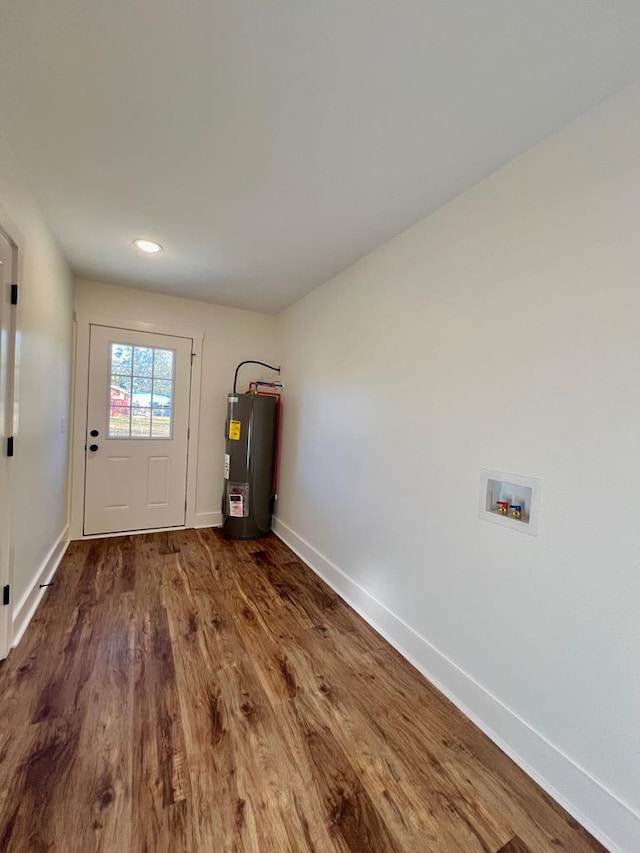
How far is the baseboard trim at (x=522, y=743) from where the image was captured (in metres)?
1.08

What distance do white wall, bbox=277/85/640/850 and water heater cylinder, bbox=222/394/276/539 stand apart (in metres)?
1.50

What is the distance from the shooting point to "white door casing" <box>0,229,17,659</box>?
1.54 meters

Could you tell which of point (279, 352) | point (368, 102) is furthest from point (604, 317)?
point (279, 352)

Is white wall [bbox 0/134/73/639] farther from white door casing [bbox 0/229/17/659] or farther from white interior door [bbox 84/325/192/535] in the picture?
white interior door [bbox 84/325/192/535]

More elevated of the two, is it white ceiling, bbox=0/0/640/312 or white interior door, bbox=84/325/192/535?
white ceiling, bbox=0/0/640/312

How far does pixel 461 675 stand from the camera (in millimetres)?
1581

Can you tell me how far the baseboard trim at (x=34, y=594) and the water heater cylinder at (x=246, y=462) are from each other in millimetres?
1354

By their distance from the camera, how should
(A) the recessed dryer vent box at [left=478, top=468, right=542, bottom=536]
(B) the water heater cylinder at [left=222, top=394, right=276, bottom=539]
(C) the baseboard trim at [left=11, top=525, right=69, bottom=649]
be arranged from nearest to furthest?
(A) the recessed dryer vent box at [left=478, top=468, right=542, bottom=536], (C) the baseboard trim at [left=11, top=525, right=69, bottom=649], (B) the water heater cylinder at [left=222, top=394, right=276, bottom=539]

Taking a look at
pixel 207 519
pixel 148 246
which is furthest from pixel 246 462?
pixel 148 246

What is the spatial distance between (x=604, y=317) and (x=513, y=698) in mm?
1492

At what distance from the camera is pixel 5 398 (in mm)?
1599

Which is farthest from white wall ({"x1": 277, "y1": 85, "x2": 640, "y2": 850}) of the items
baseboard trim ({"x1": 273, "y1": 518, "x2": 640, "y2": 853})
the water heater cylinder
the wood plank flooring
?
the water heater cylinder

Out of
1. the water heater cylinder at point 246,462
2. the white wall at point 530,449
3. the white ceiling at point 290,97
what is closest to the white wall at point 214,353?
the water heater cylinder at point 246,462

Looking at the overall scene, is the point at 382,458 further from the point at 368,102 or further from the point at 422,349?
the point at 368,102
